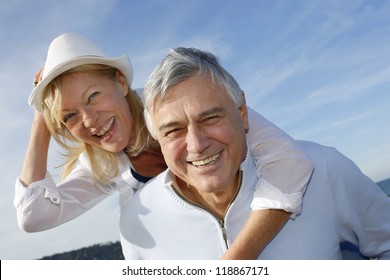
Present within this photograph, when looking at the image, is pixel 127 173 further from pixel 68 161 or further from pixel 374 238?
pixel 374 238

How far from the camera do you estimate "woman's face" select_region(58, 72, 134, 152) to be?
145 inches

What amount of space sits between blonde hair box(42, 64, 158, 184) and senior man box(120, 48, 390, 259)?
3.19 ft

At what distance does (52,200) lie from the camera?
383cm

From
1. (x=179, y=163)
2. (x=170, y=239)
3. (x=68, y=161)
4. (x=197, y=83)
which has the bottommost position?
(x=170, y=239)

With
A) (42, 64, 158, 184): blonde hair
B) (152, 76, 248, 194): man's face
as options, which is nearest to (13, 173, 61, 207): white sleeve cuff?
(42, 64, 158, 184): blonde hair

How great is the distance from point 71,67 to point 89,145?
0.78 meters

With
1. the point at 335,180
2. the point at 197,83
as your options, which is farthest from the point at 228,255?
the point at 197,83

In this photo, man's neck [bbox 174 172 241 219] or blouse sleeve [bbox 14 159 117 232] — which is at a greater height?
blouse sleeve [bbox 14 159 117 232]

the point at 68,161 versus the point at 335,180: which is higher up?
the point at 68,161

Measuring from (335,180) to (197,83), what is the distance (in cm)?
98

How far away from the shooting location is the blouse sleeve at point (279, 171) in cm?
276

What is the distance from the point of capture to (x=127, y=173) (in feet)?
13.0

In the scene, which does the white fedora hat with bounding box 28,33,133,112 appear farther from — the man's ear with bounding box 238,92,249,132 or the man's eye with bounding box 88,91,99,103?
the man's ear with bounding box 238,92,249,132
